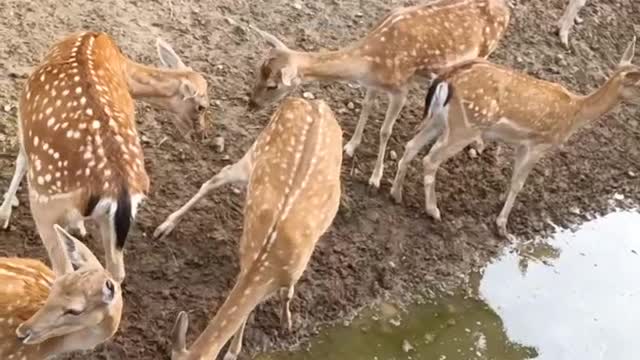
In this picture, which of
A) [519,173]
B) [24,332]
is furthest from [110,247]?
[519,173]

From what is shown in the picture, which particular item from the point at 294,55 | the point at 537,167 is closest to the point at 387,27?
the point at 294,55

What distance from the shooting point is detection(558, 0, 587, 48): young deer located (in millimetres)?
7723

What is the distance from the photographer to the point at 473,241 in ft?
20.7

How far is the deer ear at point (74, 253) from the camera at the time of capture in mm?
4154

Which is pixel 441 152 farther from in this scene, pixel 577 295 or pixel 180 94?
pixel 180 94

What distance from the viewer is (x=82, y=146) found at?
15.5 ft

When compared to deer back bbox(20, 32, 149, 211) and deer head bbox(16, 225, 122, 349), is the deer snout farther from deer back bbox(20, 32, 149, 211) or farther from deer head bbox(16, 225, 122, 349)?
deer back bbox(20, 32, 149, 211)

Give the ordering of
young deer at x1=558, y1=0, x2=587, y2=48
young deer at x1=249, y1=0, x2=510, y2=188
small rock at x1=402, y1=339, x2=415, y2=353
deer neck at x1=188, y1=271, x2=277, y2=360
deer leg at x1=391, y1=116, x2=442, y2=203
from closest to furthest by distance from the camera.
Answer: deer neck at x1=188, y1=271, x2=277, y2=360
small rock at x1=402, y1=339, x2=415, y2=353
young deer at x1=249, y1=0, x2=510, y2=188
deer leg at x1=391, y1=116, x2=442, y2=203
young deer at x1=558, y1=0, x2=587, y2=48

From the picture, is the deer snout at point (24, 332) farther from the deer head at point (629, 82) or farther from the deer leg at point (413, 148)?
the deer head at point (629, 82)

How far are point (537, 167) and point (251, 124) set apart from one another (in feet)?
5.53

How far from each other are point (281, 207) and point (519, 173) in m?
1.79

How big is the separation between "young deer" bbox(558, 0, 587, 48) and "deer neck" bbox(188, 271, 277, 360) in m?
3.62

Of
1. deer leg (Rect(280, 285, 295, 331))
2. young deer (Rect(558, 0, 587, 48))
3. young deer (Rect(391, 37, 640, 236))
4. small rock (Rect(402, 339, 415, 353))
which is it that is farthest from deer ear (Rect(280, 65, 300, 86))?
young deer (Rect(558, 0, 587, 48))

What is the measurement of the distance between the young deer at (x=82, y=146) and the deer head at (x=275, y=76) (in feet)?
3.12
